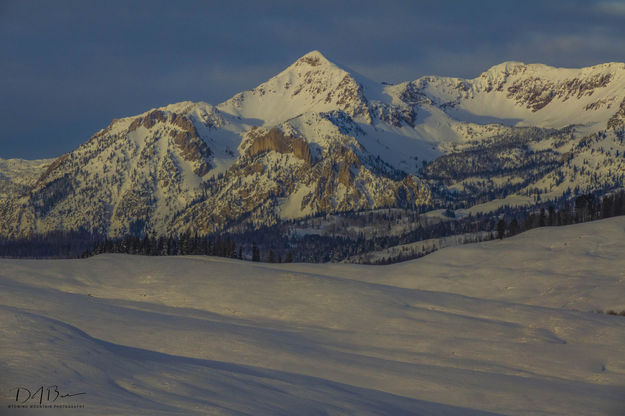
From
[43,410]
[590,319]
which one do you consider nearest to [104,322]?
[43,410]

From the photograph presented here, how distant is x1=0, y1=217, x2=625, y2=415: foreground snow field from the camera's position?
24.8m

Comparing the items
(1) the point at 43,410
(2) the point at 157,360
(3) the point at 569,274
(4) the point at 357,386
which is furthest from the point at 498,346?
(3) the point at 569,274

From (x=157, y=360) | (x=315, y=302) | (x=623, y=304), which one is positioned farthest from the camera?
(x=623, y=304)

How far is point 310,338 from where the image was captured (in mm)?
40781

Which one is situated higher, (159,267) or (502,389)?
(159,267)

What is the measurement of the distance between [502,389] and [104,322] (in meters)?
21.5

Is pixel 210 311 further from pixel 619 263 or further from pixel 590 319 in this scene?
pixel 619 263

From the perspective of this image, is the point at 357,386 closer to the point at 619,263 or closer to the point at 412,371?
the point at 412,371

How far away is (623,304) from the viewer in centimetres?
5703

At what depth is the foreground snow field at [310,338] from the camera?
24.8 metres

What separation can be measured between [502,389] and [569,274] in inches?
1554

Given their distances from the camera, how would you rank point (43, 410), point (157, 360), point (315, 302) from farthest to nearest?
point (315, 302)
point (157, 360)
point (43, 410)

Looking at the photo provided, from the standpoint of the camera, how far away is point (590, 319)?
46.6 m

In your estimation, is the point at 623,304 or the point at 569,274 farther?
the point at 569,274
